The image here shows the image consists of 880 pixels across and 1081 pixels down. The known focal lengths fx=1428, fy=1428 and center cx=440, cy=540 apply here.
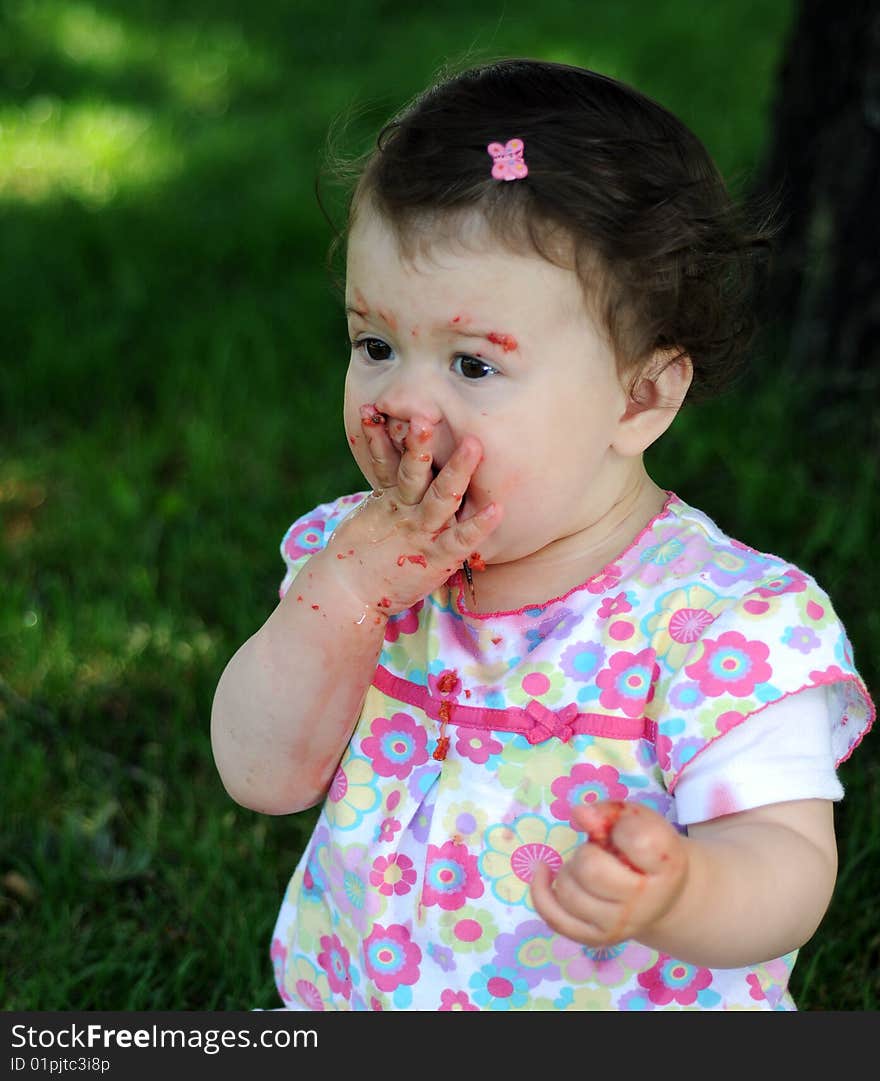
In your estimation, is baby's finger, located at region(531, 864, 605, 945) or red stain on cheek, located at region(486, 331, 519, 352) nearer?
baby's finger, located at region(531, 864, 605, 945)

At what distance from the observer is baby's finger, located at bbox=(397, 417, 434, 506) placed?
1.59 m

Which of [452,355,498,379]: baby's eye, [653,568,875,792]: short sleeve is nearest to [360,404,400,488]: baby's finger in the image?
[452,355,498,379]: baby's eye

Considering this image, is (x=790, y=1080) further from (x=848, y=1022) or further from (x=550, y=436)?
(x=550, y=436)

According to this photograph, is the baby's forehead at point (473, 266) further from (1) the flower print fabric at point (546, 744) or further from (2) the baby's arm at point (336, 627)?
(1) the flower print fabric at point (546, 744)

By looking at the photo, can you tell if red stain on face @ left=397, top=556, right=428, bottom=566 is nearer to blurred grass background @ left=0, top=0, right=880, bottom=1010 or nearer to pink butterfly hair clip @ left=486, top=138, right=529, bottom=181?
pink butterfly hair clip @ left=486, top=138, right=529, bottom=181

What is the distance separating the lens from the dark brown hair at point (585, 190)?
62.9 inches

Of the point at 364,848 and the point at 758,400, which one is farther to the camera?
the point at 758,400

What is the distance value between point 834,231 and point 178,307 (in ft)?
6.24

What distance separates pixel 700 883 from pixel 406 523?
52cm

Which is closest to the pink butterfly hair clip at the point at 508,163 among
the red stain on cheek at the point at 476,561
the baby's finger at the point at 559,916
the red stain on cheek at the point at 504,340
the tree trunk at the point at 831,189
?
A: the red stain on cheek at the point at 504,340

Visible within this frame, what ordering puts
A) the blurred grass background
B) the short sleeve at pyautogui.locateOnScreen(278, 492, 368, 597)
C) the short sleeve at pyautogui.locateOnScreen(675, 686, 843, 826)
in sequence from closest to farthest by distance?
the short sleeve at pyautogui.locateOnScreen(675, 686, 843, 826), the short sleeve at pyautogui.locateOnScreen(278, 492, 368, 597), the blurred grass background

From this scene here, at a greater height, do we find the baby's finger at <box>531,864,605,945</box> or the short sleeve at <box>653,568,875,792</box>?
the short sleeve at <box>653,568,875,792</box>

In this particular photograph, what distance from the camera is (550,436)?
1641 mm

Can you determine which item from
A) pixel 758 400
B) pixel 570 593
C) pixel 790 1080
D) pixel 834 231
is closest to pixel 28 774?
pixel 570 593
